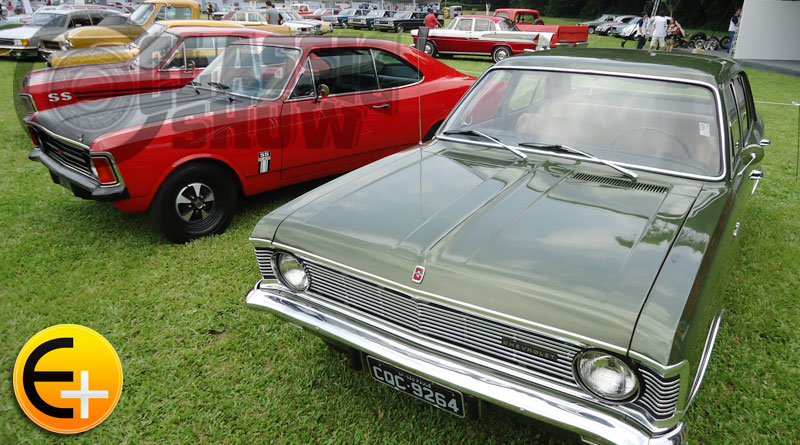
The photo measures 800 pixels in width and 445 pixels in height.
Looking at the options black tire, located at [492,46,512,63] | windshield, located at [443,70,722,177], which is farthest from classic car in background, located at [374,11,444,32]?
windshield, located at [443,70,722,177]

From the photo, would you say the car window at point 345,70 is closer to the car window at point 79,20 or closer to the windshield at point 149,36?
the windshield at point 149,36

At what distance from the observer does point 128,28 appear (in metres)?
11.5

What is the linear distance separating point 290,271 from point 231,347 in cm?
94

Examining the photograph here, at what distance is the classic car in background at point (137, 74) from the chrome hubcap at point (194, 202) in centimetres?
227

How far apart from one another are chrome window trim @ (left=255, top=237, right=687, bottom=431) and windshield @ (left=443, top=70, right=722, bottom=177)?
1.33m

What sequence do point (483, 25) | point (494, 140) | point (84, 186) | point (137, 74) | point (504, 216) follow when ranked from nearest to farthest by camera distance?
point (504, 216), point (494, 140), point (84, 186), point (137, 74), point (483, 25)

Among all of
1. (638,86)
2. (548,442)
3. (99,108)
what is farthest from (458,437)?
(99,108)

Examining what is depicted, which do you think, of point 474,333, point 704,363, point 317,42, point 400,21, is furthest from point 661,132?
point 400,21

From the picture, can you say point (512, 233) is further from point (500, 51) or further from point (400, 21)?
point (400, 21)

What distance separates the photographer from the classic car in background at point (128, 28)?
1059 centimetres

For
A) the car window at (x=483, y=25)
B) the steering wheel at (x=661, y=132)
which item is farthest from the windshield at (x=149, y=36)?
the car window at (x=483, y=25)

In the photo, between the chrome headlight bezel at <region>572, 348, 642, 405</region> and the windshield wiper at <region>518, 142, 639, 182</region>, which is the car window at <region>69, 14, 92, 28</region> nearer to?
the windshield wiper at <region>518, 142, 639, 182</region>

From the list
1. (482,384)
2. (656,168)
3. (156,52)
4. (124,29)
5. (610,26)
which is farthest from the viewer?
(610,26)

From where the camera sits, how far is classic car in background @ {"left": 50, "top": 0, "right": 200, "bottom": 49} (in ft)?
34.8
